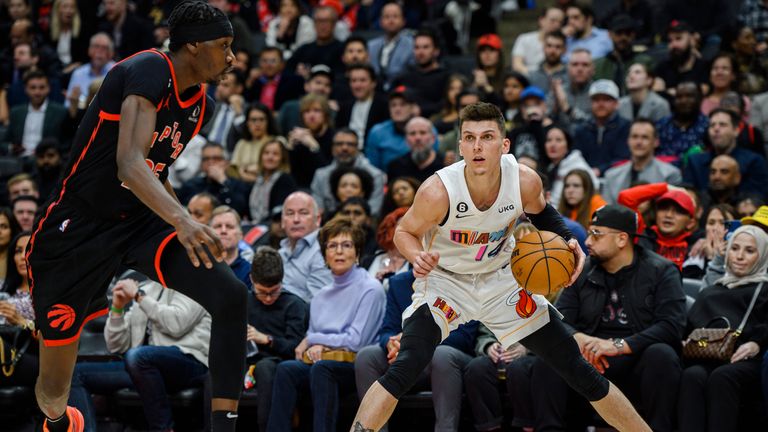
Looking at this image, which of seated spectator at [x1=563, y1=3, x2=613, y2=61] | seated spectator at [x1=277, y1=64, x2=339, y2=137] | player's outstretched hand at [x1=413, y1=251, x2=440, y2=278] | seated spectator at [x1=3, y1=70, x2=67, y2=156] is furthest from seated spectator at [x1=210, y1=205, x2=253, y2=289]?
seated spectator at [x1=563, y1=3, x2=613, y2=61]

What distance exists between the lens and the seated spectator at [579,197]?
29.5 ft

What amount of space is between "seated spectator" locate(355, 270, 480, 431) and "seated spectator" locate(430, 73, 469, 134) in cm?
396

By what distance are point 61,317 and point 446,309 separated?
6.67 feet

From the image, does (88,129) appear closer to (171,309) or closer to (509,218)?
(509,218)

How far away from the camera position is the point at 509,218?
573cm

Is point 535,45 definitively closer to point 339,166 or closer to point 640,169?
point 640,169

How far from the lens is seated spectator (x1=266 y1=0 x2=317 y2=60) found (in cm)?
1417

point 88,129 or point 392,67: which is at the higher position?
point 88,129

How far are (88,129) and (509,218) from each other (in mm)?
2275

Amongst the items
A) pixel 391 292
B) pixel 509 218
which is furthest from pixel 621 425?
pixel 391 292

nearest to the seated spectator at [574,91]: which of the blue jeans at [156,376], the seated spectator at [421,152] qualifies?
the seated spectator at [421,152]

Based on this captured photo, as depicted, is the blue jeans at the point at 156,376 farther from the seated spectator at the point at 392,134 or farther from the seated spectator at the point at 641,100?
Answer: the seated spectator at the point at 641,100

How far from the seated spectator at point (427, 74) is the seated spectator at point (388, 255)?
12.8ft

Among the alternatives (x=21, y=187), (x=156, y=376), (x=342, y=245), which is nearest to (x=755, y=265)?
(x=342, y=245)
